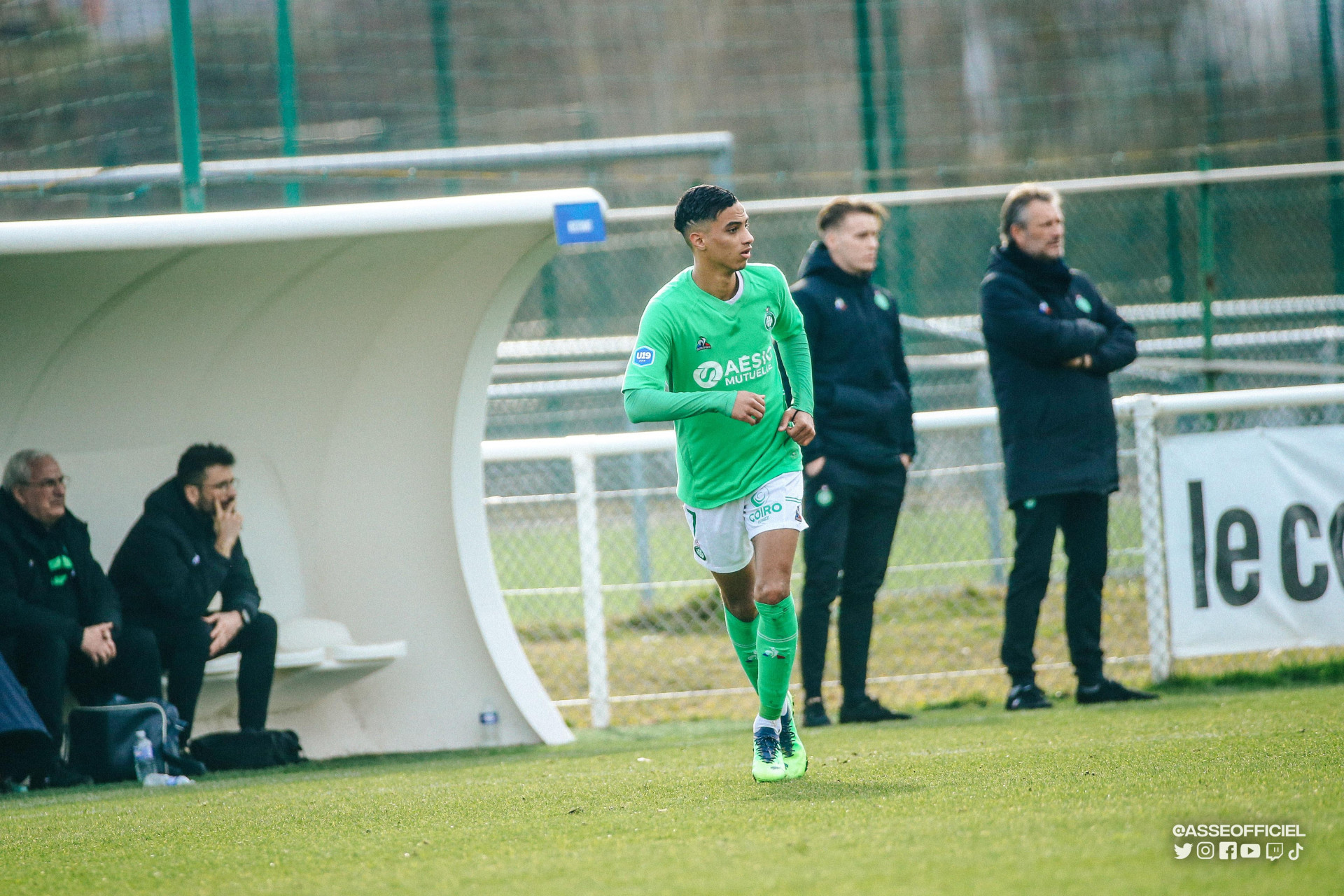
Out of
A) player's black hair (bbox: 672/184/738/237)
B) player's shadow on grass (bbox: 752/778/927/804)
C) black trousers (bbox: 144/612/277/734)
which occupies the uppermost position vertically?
player's black hair (bbox: 672/184/738/237)

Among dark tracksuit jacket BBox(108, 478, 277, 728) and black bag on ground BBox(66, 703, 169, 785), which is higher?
dark tracksuit jacket BBox(108, 478, 277, 728)

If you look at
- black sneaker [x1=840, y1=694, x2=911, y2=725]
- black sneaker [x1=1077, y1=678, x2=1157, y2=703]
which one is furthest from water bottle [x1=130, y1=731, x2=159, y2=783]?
black sneaker [x1=1077, y1=678, x2=1157, y2=703]

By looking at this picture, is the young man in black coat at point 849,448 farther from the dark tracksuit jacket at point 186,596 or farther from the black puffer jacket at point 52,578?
Answer: the black puffer jacket at point 52,578

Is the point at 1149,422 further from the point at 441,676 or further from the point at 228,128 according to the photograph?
the point at 228,128

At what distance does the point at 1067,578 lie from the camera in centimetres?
693

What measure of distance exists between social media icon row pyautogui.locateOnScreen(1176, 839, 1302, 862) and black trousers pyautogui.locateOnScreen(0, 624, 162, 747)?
4195mm

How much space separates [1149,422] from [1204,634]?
1.01 metres

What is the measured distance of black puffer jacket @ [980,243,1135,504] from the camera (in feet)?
22.0

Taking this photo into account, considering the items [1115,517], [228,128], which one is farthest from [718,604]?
[228,128]

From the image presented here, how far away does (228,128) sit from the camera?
16188 millimetres

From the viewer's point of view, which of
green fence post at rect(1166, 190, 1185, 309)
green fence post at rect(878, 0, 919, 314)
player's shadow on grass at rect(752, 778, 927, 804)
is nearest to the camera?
player's shadow on grass at rect(752, 778, 927, 804)

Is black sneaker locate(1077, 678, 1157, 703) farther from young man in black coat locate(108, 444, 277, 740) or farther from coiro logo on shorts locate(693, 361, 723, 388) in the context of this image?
young man in black coat locate(108, 444, 277, 740)

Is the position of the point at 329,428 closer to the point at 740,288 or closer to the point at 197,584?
the point at 197,584

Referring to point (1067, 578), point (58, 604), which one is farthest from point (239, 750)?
point (1067, 578)
